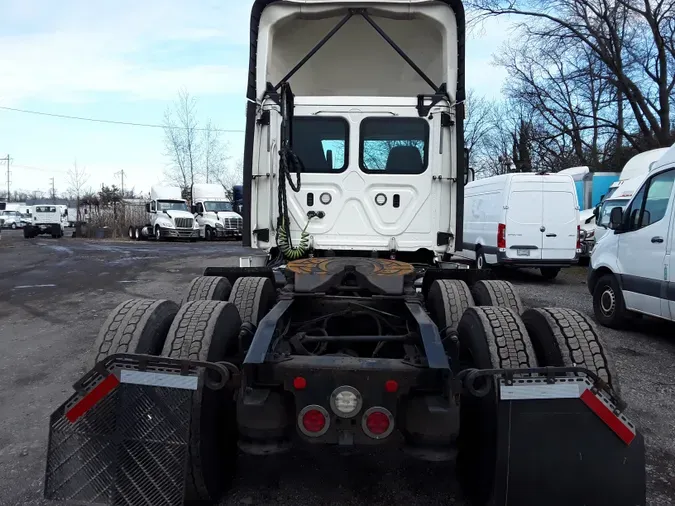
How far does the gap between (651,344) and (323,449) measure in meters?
5.33

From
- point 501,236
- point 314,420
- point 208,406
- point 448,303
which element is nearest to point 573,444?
point 314,420

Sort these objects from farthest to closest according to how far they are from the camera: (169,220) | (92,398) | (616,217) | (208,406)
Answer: (169,220) → (616,217) → (208,406) → (92,398)

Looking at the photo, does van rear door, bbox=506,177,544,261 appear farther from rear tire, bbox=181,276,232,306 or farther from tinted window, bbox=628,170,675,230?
rear tire, bbox=181,276,232,306

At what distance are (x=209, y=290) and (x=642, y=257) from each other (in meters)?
5.74

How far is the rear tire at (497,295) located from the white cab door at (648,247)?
10.9 feet

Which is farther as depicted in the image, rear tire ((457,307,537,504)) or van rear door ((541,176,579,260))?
van rear door ((541,176,579,260))

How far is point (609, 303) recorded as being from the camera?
823 cm

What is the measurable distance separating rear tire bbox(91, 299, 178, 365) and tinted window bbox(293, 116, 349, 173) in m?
2.80

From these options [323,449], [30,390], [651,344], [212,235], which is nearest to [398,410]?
[323,449]

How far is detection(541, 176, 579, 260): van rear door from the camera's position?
1277cm

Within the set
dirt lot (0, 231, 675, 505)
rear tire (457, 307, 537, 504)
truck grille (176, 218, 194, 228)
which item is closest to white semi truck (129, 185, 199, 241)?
truck grille (176, 218, 194, 228)

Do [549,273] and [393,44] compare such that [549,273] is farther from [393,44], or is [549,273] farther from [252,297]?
[252,297]

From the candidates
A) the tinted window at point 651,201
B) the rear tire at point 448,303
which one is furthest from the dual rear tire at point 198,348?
the tinted window at point 651,201

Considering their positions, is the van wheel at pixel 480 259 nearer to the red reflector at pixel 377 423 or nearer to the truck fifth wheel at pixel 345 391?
the truck fifth wheel at pixel 345 391
